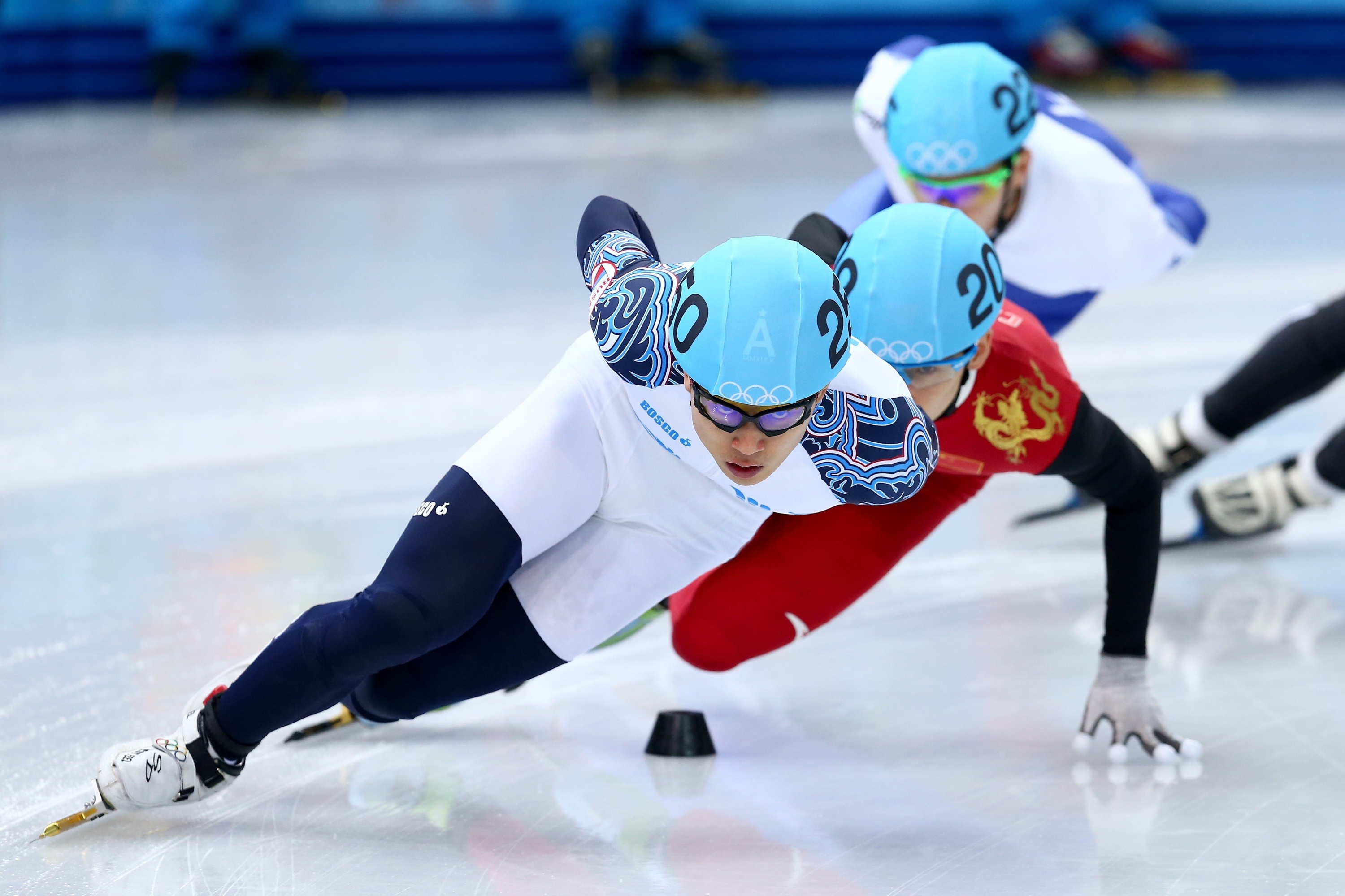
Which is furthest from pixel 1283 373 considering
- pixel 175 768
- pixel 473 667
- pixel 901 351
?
pixel 175 768

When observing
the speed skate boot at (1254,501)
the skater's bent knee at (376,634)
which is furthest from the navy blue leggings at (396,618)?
the speed skate boot at (1254,501)

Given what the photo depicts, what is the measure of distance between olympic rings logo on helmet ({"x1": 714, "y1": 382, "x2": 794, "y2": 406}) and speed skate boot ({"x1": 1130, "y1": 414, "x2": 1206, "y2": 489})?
190 centimetres

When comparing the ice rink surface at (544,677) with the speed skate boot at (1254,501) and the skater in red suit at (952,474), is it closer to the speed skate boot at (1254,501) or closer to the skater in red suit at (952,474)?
the speed skate boot at (1254,501)

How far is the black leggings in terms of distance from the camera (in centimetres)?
340

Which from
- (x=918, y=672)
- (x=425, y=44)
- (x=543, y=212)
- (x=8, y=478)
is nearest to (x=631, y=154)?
(x=543, y=212)

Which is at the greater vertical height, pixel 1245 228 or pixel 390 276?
pixel 390 276

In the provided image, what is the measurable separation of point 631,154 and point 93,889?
256 inches

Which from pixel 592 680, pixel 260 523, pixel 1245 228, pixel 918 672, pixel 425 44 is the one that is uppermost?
pixel 425 44

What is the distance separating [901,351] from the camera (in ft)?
7.52

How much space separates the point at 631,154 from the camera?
831 cm

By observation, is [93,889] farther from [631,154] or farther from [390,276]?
[631,154]

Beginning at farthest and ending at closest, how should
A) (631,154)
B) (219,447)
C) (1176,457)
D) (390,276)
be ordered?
(631,154) → (390,276) → (219,447) → (1176,457)

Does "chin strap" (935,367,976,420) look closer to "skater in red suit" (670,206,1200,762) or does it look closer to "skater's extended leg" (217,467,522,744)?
"skater in red suit" (670,206,1200,762)

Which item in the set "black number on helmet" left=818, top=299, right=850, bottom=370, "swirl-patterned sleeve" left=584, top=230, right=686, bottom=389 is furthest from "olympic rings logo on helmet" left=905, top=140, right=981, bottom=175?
"black number on helmet" left=818, top=299, right=850, bottom=370
